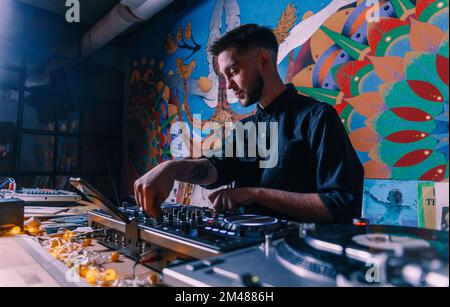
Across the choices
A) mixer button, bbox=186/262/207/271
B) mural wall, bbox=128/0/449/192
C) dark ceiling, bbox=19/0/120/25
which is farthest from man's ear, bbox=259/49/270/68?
dark ceiling, bbox=19/0/120/25

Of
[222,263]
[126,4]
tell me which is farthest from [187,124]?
[222,263]

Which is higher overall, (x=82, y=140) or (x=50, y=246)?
(x=82, y=140)

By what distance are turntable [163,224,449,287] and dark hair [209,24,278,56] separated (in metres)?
1.16

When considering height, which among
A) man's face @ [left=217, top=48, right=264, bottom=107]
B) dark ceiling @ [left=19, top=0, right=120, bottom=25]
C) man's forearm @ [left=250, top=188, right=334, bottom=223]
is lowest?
man's forearm @ [left=250, top=188, right=334, bottom=223]

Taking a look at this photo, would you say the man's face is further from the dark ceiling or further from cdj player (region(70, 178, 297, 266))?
the dark ceiling

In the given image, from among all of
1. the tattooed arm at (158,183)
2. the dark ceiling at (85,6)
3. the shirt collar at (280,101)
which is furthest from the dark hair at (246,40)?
the dark ceiling at (85,6)

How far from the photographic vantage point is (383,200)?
1603 millimetres

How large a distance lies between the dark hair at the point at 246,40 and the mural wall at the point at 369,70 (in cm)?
51

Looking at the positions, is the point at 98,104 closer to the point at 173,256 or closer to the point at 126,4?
the point at 126,4

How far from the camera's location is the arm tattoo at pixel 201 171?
1357 millimetres

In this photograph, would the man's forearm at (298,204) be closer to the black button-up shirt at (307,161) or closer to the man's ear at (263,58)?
the black button-up shirt at (307,161)

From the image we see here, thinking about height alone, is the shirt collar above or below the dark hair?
below

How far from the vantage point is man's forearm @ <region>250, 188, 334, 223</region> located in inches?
39.5
